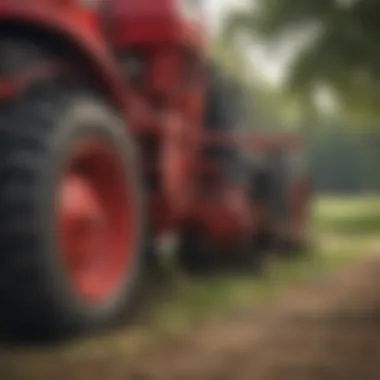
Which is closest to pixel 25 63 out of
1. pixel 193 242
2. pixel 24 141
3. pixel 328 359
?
pixel 24 141

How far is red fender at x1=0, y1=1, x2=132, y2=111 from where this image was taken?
4.22 ft

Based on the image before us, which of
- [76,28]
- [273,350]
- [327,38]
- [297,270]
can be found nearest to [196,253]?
[297,270]

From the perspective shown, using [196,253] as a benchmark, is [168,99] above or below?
above

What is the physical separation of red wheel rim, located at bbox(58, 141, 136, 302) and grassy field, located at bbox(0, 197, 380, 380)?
8 centimetres

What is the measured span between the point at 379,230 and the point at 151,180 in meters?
0.39

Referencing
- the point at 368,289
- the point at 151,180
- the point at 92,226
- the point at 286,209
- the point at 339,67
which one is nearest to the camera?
Answer: the point at 339,67

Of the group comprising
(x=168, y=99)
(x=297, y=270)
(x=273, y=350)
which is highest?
(x=168, y=99)

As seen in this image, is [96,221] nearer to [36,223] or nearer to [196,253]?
[36,223]

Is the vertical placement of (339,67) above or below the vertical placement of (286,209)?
below

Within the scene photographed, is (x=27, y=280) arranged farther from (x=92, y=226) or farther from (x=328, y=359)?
(x=328, y=359)

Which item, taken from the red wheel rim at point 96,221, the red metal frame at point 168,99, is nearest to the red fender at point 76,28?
the red metal frame at point 168,99

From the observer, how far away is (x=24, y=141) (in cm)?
128

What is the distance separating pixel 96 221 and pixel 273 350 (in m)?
0.34

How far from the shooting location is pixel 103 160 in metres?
1.47
